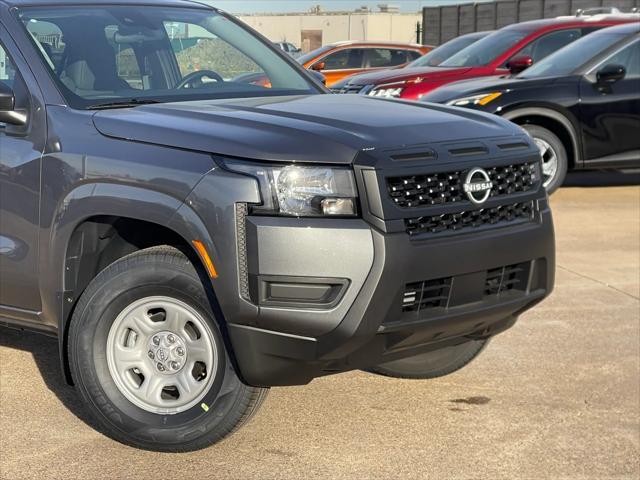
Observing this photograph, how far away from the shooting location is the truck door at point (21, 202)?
14.9 feet

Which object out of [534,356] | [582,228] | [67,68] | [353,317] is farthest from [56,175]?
[582,228]

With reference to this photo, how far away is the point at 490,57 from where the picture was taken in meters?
14.2

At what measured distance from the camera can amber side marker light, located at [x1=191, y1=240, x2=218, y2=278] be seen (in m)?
3.97

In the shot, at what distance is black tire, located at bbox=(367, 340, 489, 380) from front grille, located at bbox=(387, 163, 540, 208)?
A: 1036mm

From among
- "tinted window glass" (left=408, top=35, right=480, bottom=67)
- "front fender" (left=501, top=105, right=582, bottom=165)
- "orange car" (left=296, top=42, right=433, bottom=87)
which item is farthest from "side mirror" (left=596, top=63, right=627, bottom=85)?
"orange car" (left=296, top=42, right=433, bottom=87)

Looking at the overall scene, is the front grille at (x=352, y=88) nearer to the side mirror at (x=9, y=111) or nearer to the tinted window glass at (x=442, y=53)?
the tinted window glass at (x=442, y=53)

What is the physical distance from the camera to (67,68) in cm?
484

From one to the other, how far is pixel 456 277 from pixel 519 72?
30.0 feet

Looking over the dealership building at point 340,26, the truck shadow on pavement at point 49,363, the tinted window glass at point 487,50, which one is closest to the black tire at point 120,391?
the truck shadow on pavement at point 49,363

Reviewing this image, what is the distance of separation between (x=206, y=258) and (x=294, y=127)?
58 centimetres

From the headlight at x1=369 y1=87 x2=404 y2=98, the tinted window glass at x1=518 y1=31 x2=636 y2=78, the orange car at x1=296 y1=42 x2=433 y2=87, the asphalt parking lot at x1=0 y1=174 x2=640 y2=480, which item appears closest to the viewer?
the asphalt parking lot at x1=0 y1=174 x2=640 y2=480

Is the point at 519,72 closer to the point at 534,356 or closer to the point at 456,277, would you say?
the point at 534,356

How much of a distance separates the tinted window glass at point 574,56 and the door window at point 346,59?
8227mm

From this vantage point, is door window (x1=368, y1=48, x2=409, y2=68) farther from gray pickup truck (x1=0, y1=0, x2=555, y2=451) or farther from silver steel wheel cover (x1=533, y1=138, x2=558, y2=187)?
gray pickup truck (x1=0, y1=0, x2=555, y2=451)
